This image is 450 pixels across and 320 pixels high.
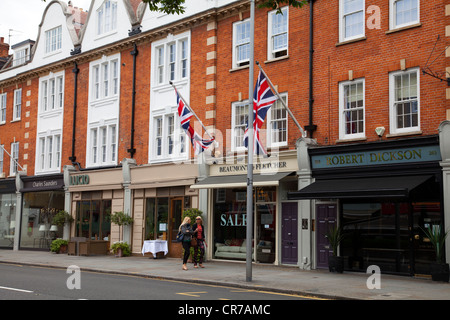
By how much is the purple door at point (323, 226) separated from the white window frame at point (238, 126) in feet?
14.8

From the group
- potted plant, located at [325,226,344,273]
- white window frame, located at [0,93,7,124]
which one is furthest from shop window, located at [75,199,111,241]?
potted plant, located at [325,226,344,273]

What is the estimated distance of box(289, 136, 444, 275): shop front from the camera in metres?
16.9

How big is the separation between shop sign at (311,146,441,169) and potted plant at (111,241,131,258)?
1093 centimetres

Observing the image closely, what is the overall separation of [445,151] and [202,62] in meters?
12.0

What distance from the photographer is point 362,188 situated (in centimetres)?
1725

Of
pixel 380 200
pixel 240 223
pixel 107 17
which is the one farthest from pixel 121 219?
pixel 380 200

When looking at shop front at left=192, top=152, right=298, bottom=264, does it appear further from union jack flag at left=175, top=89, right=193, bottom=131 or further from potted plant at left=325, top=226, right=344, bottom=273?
union jack flag at left=175, top=89, right=193, bottom=131

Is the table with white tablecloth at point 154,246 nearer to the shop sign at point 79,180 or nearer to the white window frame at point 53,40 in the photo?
the shop sign at point 79,180

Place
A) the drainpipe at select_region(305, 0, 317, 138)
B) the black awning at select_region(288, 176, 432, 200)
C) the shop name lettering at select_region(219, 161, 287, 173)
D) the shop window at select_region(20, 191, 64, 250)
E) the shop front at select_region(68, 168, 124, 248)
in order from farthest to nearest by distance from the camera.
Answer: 1. the shop window at select_region(20, 191, 64, 250)
2. the shop front at select_region(68, 168, 124, 248)
3. the shop name lettering at select_region(219, 161, 287, 173)
4. the drainpipe at select_region(305, 0, 317, 138)
5. the black awning at select_region(288, 176, 432, 200)

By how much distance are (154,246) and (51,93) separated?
13.5 meters

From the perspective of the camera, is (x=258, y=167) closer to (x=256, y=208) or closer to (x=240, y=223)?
(x=256, y=208)

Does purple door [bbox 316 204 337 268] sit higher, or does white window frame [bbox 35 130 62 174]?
white window frame [bbox 35 130 62 174]

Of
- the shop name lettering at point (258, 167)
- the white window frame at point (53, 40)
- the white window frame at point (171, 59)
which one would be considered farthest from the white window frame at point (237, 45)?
the white window frame at point (53, 40)

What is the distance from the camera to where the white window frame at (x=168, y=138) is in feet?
82.9
